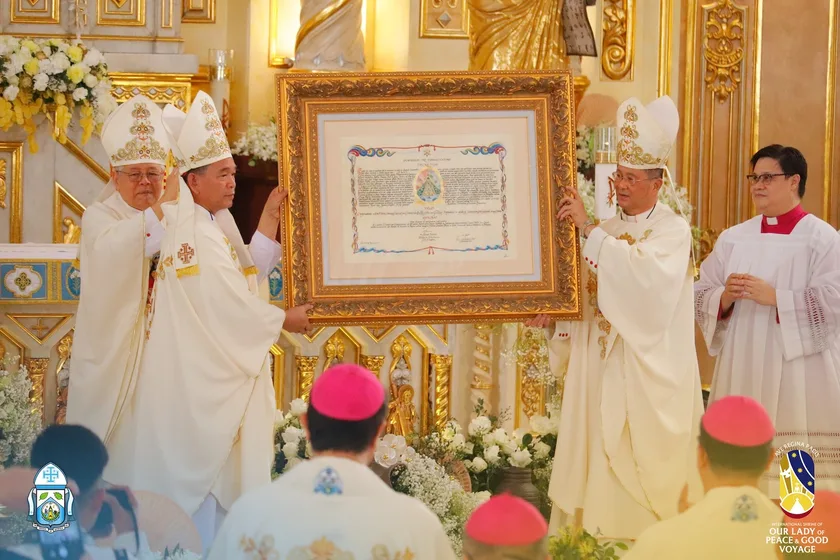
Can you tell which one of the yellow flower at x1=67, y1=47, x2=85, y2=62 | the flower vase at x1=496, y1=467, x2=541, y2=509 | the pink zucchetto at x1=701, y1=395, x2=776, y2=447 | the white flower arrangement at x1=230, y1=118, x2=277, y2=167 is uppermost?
the yellow flower at x1=67, y1=47, x2=85, y2=62

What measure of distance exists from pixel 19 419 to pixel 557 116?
2.87 metres

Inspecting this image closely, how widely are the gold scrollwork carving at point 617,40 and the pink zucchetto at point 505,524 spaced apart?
23.4 feet

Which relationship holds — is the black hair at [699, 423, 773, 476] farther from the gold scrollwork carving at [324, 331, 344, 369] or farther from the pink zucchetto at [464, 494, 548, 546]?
the gold scrollwork carving at [324, 331, 344, 369]

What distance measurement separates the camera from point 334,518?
2.72 m

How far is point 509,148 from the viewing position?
4.89 metres

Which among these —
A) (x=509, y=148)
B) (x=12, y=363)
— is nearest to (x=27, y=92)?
(x=12, y=363)

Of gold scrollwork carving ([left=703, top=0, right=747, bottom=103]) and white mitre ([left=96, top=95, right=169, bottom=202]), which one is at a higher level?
gold scrollwork carving ([left=703, top=0, right=747, bottom=103])

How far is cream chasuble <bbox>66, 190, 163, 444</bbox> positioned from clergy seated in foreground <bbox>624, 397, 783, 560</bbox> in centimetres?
251

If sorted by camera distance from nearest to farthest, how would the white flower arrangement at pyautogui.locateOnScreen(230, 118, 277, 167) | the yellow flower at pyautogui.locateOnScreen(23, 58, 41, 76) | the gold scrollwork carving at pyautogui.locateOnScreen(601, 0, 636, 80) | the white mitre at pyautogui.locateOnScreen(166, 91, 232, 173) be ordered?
1. the white mitre at pyautogui.locateOnScreen(166, 91, 232, 173)
2. the yellow flower at pyautogui.locateOnScreen(23, 58, 41, 76)
3. the white flower arrangement at pyautogui.locateOnScreen(230, 118, 277, 167)
4. the gold scrollwork carving at pyautogui.locateOnScreen(601, 0, 636, 80)

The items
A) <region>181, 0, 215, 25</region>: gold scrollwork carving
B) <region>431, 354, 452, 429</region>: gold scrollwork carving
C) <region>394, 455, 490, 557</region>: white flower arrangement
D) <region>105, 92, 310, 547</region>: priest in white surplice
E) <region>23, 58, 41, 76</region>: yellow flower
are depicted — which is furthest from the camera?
<region>181, 0, 215, 25</region>: gold scrollwork carving

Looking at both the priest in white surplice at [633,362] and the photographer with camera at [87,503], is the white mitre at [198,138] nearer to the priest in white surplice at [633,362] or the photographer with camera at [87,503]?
the priest in white surplice at [633,362]

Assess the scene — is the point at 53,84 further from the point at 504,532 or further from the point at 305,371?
the point at 504,532

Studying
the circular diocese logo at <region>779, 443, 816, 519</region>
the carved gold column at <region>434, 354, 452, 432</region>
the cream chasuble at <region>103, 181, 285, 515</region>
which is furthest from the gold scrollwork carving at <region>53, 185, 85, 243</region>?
the circular diocese logo at <region>779, 443, 816, 519</region>

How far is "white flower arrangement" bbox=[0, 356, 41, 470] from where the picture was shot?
516 cm
